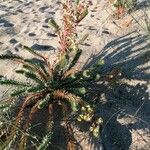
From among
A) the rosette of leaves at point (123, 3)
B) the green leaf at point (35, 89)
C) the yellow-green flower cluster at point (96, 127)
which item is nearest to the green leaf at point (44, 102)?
the green leaf at point (35, 89)

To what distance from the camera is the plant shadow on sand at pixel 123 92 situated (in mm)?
3357

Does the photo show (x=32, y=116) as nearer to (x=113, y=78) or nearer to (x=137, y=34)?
(x=113, y=78)

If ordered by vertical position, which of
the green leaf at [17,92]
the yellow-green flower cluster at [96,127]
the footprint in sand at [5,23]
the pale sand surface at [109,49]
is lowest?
the footprint in sand at [5,23]

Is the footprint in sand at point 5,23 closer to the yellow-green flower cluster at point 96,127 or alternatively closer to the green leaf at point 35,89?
the green leaf at point 35,89

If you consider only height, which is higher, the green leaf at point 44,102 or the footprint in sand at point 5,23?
the green leaf at point 44,102

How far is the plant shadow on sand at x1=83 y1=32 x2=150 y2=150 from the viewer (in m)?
3.36

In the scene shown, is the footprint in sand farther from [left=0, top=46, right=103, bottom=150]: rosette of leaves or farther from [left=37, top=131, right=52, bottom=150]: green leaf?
[left=37, top=131, right=52, bottom=150]: green leaf

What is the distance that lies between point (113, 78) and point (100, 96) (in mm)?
265

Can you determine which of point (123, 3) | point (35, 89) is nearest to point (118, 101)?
point (35, 89)

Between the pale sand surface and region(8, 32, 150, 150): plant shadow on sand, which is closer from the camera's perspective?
region(8, 32, 150, 150): plant shadow on sand

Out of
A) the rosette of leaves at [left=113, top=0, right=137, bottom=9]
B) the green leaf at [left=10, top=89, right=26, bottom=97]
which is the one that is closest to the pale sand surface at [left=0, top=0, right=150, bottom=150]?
the rosette of leaves at [left=113, top=0, right=137, bottom=9]

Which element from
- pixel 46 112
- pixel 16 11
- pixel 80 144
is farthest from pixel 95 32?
pixel 80 144

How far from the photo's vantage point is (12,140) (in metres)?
3.16

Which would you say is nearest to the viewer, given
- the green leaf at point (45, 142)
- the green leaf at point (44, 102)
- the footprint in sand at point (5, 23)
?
the green leaf at point (45, 142)
